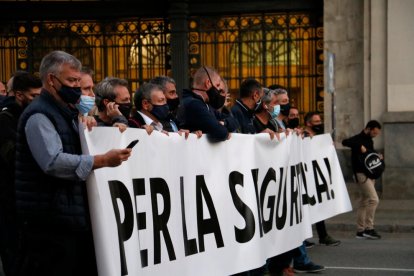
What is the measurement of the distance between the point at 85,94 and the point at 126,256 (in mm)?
1469

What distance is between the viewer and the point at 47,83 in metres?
5.37

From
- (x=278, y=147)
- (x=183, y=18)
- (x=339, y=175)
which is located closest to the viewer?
(x=278, y=147)

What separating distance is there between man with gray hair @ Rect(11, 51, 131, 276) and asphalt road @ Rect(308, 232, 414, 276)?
5.19 m

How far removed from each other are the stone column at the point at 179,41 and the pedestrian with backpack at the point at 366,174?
20.8 ft

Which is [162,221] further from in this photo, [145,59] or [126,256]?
[145,59]

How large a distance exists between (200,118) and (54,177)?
2.16 metres

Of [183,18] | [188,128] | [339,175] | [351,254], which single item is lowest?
[351,254]

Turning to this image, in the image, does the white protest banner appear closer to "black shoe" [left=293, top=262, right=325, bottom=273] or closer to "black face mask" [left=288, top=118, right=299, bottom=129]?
"black shoe" [left=293, top=262, right=325, bottom=273]

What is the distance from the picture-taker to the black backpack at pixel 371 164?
13141 millimetres

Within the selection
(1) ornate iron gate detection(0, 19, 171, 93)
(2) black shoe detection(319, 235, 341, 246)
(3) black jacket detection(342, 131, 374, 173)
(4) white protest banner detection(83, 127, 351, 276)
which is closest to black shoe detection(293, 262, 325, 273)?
(4) white protest banner detection(83, 127, 351, 276)

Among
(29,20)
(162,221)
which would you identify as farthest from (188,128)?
(29,20)

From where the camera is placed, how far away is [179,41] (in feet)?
62.6

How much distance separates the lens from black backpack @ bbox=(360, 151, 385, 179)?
517 inches

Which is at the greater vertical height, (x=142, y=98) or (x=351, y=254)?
(x=142, y=98)
